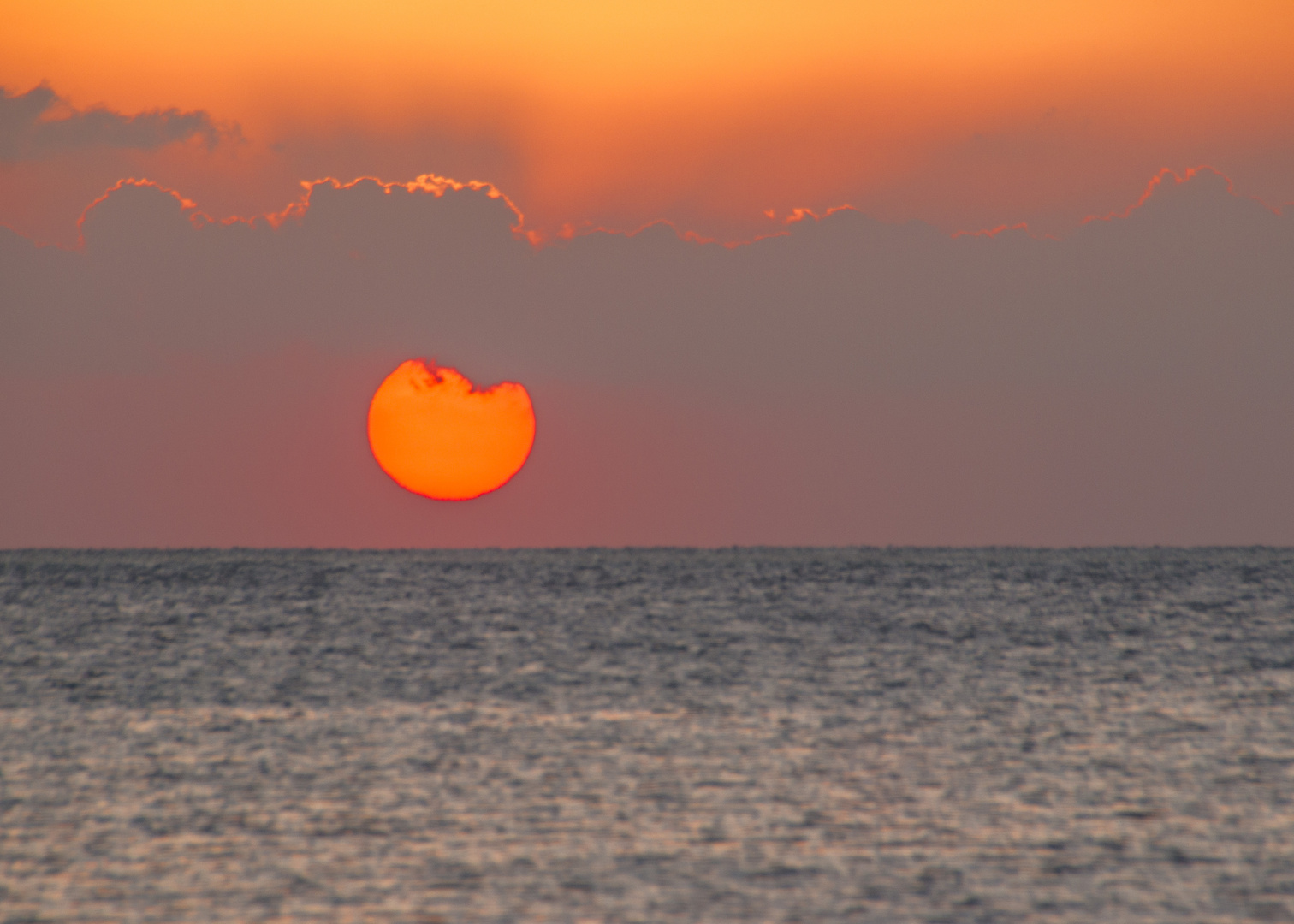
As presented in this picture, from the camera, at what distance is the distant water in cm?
1209

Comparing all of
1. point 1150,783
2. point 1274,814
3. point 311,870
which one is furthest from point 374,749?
point 1274,814

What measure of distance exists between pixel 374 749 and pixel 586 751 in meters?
2.60

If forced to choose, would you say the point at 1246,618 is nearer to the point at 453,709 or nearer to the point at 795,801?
the point at 795,801

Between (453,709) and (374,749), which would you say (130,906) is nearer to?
(374,749)

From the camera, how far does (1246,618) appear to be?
61.8ft

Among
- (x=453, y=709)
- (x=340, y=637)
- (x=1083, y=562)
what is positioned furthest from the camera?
(x=1083, y=562)

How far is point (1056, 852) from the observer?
1264 cm

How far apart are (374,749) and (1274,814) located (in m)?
10.4

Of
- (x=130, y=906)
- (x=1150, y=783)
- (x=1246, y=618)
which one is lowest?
(x=130, y=906)

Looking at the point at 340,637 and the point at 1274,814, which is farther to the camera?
the point at 340,637

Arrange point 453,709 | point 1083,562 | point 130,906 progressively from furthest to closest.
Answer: point 1083,562 → point 453,709 → point 130,906

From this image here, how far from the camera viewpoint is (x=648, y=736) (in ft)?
48.9

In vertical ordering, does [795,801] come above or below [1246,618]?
below

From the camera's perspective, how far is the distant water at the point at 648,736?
39.7 feet
